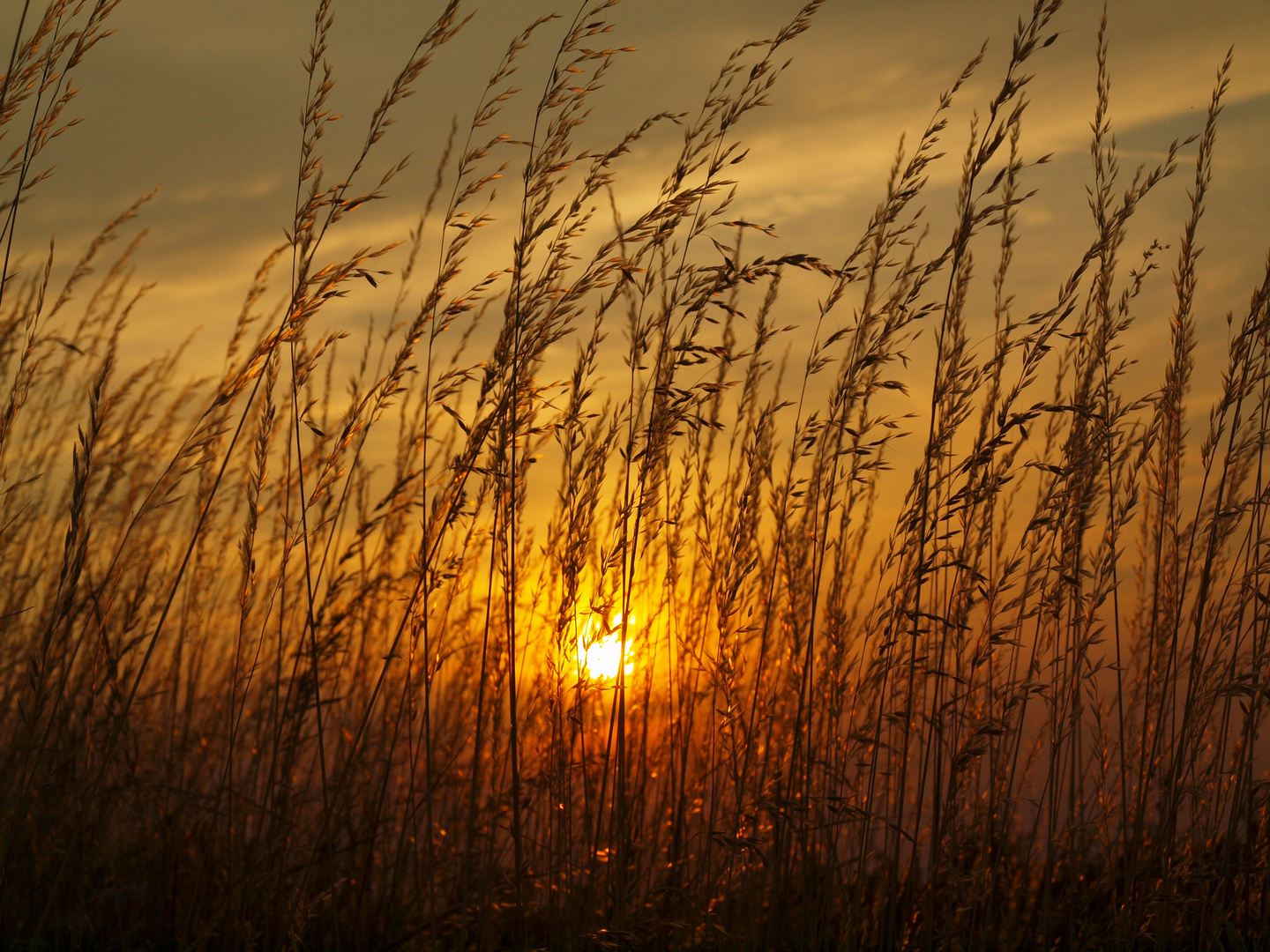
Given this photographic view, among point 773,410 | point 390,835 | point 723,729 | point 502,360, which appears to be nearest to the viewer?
point 502,360

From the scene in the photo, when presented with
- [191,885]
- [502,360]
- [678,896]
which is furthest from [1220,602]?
[191,885]

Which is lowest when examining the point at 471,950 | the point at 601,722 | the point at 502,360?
the point at 471,950

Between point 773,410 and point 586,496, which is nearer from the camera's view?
point 586,496

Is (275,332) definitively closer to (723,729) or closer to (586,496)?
(586,496)

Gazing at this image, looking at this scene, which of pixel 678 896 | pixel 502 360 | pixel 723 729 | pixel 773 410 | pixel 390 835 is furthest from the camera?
pixel 773 410

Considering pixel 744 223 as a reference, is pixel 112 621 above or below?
below

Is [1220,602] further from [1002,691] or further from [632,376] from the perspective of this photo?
[632,376]

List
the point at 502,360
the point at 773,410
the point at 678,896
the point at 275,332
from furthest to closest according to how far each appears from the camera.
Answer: the point at 773,410
the point at 678,896
the point at 502,360
the point at 275,332

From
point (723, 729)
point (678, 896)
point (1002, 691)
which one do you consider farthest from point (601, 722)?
point (1002, 691)

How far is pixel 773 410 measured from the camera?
2.98 m

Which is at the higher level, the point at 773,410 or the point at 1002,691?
the point at 773,410

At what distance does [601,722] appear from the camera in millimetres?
3010

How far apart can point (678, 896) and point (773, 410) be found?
1402 mm

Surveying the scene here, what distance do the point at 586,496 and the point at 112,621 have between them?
153 cm
